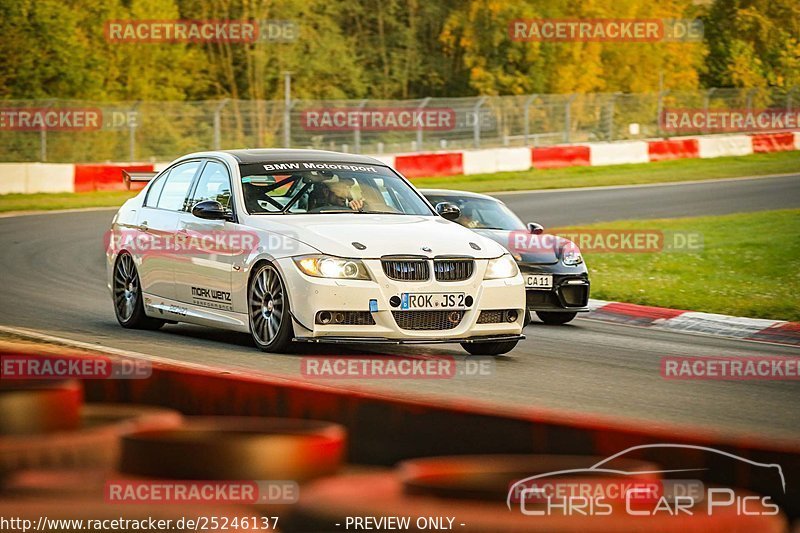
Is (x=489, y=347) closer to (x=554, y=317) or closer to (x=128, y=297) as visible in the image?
(x=128, y=297)

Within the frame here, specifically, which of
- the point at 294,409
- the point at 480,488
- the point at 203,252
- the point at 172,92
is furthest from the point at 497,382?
the point at 172,92

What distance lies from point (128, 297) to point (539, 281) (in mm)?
3972

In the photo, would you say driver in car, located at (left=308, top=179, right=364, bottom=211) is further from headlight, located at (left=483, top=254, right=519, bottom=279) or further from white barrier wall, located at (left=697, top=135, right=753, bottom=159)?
white barrier wall, located at (left=697, top=135, right=753, bottom=159)

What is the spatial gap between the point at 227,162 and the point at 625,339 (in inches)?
157

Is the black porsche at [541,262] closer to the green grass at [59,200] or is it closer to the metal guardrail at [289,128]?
the green grass at [59,200]

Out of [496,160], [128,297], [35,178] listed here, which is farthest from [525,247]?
[496,160]

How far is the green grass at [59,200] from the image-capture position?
2816cm

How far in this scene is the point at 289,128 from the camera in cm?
3909

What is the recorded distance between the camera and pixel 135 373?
4934mm

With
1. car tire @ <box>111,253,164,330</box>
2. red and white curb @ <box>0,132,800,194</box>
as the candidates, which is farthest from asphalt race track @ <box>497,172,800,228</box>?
car tire @ <box>111,253,164,330</box>

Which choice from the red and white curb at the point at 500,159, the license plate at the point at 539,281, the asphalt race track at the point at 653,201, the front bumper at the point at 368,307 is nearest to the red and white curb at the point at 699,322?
the license plate at the point at 539,281

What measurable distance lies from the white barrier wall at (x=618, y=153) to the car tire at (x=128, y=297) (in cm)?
3026

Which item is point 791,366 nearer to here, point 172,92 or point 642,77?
point 172,92

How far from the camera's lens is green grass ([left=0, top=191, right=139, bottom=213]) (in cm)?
2816
